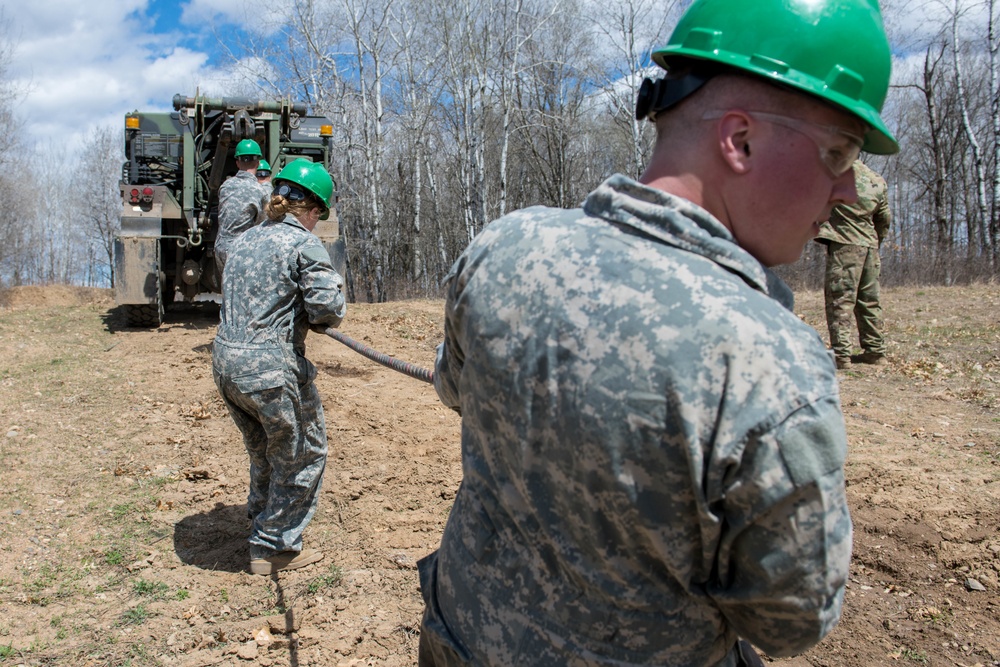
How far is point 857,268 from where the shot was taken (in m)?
7.14

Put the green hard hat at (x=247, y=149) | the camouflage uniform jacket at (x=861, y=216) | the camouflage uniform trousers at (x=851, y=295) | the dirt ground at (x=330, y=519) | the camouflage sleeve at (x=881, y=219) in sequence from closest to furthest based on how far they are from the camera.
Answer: the dirt ground at (x=330, y=519)
the camouflage uniform jacket at (x=861, y=216)
the camouflage uniform trousers at (x=851, y=295)
the camouflage sleeve at (x=881, y=219)
the green hard hat at (x=247, y=149)

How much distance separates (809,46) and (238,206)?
7.47 metres

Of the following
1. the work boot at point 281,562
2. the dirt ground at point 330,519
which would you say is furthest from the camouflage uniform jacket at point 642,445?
the work boot at point 281,562

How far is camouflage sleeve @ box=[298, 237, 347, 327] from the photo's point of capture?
3730 mm

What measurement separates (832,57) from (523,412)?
700mm

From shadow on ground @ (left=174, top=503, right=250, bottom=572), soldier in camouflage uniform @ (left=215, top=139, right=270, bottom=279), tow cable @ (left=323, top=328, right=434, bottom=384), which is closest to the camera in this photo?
tow cable @ (left=323, top=328, right=434, bottom=384)

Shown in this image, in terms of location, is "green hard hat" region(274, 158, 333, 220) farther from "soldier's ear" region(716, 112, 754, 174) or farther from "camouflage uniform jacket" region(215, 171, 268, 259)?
"camouflage uniform jacket" region(215, 171, 268, 259)

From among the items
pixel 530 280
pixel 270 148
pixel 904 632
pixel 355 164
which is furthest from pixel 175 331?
pixel 355 164

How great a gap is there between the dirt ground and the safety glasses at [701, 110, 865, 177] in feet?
8.64

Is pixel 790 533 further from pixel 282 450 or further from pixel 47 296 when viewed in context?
pixel 47 296

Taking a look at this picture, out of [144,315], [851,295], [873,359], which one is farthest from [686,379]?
[144,315]

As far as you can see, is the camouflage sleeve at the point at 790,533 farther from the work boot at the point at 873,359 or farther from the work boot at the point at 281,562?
the work boot at the point at 873,359

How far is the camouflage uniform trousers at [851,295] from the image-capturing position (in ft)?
23.4

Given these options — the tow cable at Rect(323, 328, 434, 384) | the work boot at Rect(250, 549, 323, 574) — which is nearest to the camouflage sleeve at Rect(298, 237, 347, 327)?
the tow cable at Rect(323, 328, 434, 384)
